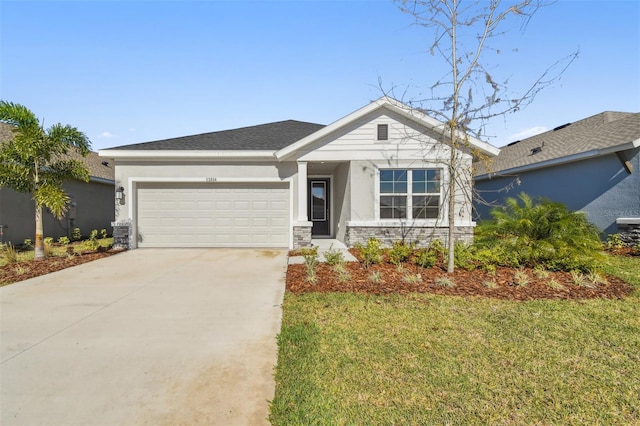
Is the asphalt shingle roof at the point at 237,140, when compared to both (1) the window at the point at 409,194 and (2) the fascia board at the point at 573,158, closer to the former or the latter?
(1) the window at the point at 409,194

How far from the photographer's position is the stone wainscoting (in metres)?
9.38

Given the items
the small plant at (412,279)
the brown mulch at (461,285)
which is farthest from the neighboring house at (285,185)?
the small plant at (412,279)

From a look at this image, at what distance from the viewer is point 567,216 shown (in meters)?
6.97

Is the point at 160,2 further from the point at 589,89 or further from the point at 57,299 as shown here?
the point at 589,89

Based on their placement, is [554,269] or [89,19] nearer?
[554,269]

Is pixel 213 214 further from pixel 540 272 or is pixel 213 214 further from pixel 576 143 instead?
pixel 576 143

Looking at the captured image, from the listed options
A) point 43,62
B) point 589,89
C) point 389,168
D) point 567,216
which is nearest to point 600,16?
point 589,89

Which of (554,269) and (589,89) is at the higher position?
(589,89)

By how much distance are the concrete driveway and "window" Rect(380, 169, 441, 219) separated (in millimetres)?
4935

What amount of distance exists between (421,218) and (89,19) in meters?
10.8

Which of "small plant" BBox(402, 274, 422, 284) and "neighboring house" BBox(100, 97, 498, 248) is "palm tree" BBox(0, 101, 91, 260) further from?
"small plant" BBox(402, 274, 422, 284)

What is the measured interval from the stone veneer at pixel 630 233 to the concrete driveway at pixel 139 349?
10.8 m

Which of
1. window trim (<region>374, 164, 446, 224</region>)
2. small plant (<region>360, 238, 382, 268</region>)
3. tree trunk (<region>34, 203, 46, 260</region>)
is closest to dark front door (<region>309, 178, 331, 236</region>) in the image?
window trim (<region>374, 164, 446, 224</region>)

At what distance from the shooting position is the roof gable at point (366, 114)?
31.2 ft
